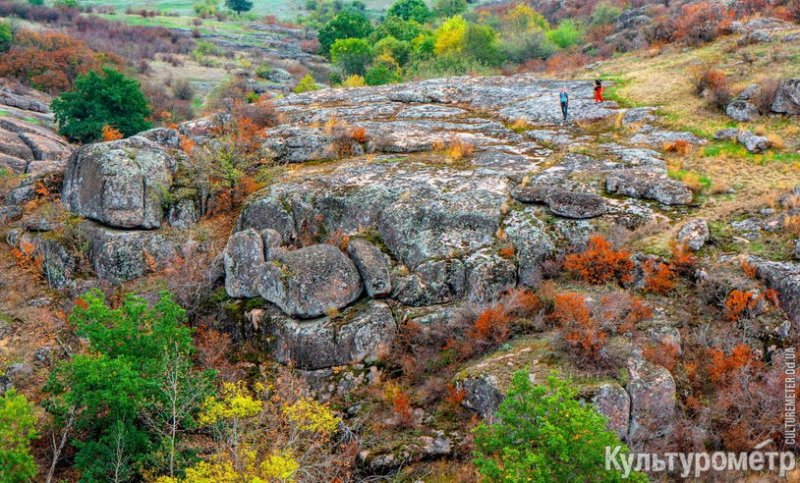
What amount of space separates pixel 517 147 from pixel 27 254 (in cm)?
2056

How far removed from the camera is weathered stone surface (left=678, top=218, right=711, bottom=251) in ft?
59.2

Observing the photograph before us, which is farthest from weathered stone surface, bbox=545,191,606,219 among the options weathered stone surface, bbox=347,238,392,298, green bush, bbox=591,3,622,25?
green bush, bbox=591,3,622,25

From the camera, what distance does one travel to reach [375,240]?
21.1 m

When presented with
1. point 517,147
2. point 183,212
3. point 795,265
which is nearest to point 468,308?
point 795,265

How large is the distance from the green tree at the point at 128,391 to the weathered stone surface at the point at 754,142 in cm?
2153

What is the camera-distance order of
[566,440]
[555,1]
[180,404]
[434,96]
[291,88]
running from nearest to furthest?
[566,440], [180,404], [434,96], [291,88], [555,1]

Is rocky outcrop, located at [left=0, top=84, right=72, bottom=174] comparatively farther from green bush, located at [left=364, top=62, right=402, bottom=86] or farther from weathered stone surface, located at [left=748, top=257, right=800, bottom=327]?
weathered stone surface, located at [left=748, top=257, right=800, bottom=327]

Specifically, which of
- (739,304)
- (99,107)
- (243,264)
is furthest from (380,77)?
(739,304)

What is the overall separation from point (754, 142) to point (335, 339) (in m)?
18.0

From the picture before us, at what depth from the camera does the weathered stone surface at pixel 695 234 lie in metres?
18.0

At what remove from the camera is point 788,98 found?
24594 mm

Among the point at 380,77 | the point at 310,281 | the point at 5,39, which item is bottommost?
the point at 310,281

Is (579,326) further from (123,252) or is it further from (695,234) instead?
(123,252)

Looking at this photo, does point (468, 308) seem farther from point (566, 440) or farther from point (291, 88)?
point (291, 88)
